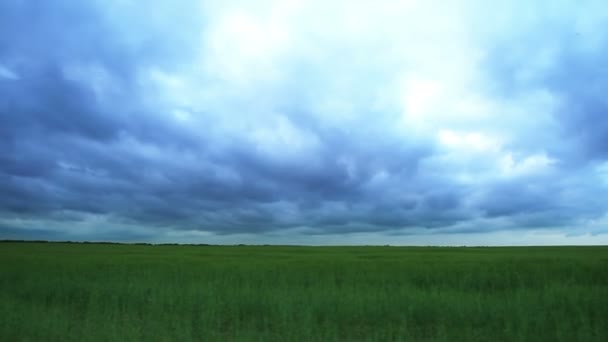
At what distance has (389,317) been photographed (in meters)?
10.7

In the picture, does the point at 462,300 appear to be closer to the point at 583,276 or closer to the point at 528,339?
the point at 528,339

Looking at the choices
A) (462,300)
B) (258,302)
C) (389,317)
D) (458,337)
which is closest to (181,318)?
(258,302)

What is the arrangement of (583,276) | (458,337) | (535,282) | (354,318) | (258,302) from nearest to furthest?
1. (458,337)
2. (354,318)
3. (258,302)
4. (535,282)
5. (583,276)

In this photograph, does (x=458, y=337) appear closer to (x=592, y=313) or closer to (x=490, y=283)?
(x=592, y=313)

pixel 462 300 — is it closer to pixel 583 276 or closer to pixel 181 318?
pixel 181 318

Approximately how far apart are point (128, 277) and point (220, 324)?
8507mm

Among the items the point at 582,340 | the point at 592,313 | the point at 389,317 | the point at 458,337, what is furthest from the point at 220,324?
the point at 592,313

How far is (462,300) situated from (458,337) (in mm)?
3038

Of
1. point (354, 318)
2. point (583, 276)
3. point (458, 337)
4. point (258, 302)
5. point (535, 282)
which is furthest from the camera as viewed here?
point (583, 276)

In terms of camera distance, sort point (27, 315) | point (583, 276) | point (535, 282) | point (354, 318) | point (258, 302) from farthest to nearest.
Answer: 1. point (583, 276)
2. point (535, 282)
3. point (258, 302)
4. point (354, 318)
5. point (27, 315)

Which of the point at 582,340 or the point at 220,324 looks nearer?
the point at 582,340

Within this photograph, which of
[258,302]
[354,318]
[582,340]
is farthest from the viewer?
[258,302]

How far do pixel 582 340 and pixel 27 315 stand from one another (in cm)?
1188

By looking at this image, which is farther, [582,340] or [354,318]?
[354,318]
